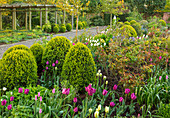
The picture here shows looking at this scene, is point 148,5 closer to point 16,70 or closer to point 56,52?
point 56,52

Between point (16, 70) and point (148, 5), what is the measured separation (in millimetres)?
23519

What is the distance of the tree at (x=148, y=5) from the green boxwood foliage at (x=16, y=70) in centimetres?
2170

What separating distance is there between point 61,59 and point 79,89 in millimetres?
890

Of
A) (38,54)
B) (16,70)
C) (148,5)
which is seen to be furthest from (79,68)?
(148,5)

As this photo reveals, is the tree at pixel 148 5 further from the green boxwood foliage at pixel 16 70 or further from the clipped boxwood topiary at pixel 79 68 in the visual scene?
the green boxwood foliage at pixel 16 70

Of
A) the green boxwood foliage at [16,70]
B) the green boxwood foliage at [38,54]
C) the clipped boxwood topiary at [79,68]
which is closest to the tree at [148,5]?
the green boxwood foliage at [38,54]

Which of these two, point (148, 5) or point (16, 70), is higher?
point (148, 5)

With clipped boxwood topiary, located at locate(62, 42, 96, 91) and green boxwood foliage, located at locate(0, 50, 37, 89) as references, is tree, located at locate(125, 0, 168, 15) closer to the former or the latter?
clipped boxwood topiary, located at locate(62, 42, 96, 91)

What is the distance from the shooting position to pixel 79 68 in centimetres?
335

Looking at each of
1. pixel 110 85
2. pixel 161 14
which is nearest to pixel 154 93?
pixel 110 85

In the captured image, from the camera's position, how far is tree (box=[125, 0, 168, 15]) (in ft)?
76.2

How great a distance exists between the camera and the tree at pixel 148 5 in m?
23.2

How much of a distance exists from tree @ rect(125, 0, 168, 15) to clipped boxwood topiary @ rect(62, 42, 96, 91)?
69.7 ft

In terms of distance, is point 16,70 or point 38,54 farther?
point 38,54
